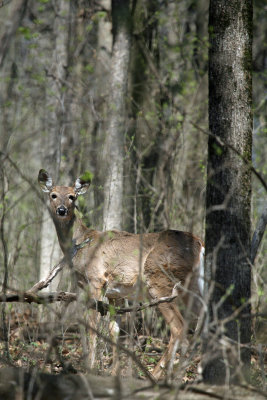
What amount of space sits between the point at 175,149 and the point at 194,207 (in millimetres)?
1329

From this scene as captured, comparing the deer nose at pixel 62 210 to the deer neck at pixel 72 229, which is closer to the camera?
the deer nose at pixel 62 210

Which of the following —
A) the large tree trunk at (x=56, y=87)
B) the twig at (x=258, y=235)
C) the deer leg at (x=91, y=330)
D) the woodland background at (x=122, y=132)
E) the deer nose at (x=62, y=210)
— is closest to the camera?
the twig at (x=258, y=235)

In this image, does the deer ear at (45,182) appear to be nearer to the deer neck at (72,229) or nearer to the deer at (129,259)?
the deer at (129,259)

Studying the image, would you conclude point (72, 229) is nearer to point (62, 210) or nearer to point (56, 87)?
point (62, 210)

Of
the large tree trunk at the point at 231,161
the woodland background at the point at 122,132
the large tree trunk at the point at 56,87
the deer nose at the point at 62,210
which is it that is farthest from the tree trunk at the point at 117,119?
the large tree trunk at the point at 231,161

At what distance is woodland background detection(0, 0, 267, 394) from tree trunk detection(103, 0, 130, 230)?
0.02 metres

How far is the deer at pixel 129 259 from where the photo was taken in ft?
24.0

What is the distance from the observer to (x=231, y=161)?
4.63m

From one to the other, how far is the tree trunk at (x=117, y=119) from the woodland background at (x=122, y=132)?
19mm

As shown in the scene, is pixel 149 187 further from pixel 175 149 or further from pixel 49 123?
pixel 49 123

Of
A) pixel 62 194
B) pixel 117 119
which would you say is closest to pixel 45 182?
pixel 62 194

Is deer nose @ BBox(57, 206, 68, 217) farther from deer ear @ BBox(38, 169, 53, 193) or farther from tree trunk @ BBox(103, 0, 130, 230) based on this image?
tree trunk @ BBox(103, 0, 130, 230)

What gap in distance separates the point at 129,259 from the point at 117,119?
263 cm

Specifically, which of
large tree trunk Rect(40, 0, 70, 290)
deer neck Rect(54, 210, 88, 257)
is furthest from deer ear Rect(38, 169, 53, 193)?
large tree trunk Rect(40, 0, 70, 290)
